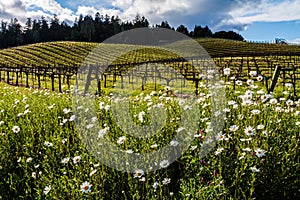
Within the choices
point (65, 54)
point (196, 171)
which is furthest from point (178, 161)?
point (65, 54)

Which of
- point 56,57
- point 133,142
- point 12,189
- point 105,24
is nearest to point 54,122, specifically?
point 12,189

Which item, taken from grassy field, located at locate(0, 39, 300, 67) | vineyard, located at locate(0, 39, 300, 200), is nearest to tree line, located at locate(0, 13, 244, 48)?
grassy field, located at locate(0, 39, 300, 67)

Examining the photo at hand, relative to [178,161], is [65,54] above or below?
above

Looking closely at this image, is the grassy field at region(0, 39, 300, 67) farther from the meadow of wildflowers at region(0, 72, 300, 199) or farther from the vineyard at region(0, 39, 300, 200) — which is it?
the meadow of wildflowers at region(0, 72, 300, 199)

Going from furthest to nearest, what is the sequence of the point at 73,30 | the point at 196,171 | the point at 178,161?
the point at 73,30 < the point at 178,161 < the point at 196,171

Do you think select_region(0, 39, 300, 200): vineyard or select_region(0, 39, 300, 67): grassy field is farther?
select_region(0, 39, 300, 67): grassy field

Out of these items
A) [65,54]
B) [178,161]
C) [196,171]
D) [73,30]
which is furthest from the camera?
[73,30]

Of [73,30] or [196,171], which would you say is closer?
[196,171]

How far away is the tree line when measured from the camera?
381 feet

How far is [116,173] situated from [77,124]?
5.12 ft

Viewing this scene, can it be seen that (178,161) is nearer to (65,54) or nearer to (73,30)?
(65,54)

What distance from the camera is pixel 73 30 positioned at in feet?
393

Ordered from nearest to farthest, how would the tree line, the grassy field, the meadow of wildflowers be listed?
the meadow of wildflowers → the grassy field → the tree line

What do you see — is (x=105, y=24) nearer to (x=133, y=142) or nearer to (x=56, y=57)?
(x=56, y=57)
